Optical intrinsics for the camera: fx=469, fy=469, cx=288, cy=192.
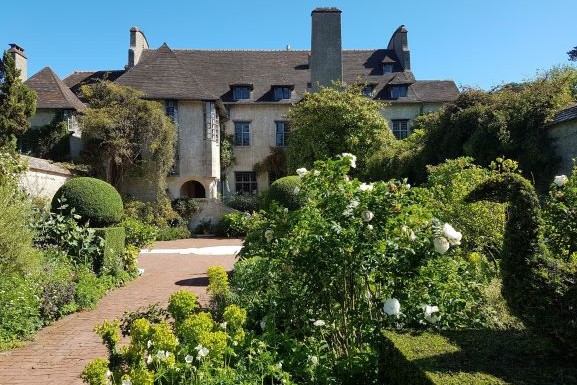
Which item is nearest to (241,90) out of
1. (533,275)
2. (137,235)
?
(137,235)

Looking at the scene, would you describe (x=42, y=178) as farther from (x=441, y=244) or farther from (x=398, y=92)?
(x=398, y=92)

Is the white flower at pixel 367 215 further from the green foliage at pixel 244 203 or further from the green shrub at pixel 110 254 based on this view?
the green foliage at pixel 244 203

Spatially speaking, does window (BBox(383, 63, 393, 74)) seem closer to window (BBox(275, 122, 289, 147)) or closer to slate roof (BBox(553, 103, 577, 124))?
window (BBox(275, 122, 289, 147))

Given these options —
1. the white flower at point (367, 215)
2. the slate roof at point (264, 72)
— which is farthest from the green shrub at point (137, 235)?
the slate roof at point (264, 72)

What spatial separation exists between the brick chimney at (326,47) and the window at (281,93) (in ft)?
5.02

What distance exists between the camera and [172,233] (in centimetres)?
2116

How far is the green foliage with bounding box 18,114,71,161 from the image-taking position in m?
22.1

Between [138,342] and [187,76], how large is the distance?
897 inches

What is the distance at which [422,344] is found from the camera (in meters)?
2.96

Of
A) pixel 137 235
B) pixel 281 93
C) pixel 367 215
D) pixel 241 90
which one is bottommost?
pixel 137 235

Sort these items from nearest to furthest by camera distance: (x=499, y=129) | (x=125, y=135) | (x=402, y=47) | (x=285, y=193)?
(x=285, y=193) < (x=499, y=129) < (x=125, y=135) < (x=402, y=47)

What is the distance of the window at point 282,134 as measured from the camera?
2752 cm

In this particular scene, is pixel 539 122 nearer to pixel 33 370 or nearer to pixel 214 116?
pixel 33 370

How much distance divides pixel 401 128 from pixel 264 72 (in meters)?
9.13
